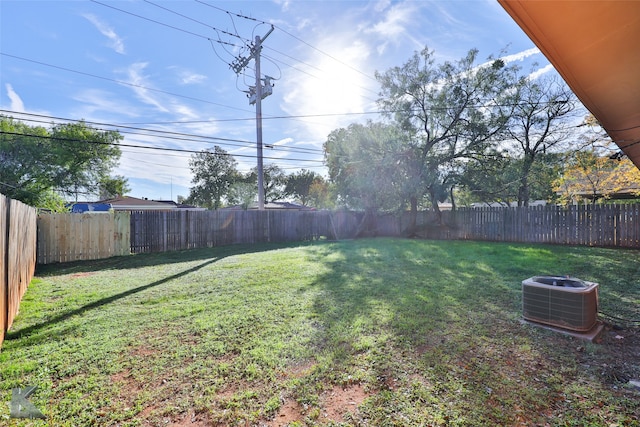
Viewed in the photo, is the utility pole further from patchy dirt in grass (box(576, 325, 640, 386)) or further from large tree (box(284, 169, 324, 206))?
large tree (box(284, 169, 324, 206))

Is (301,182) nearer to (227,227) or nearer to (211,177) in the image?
(211,177)

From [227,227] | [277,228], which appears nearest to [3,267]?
[227,227]

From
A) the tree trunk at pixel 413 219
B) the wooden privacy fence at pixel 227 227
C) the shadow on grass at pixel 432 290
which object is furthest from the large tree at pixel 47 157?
the tree trunk at pixel 413 219

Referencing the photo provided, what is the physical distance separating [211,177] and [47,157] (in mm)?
14974

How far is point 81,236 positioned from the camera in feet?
25.7

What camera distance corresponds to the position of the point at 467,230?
11.9 meters

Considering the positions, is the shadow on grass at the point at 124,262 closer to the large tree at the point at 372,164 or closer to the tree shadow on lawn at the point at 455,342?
the tree shadow on lawn at the point at 455,342

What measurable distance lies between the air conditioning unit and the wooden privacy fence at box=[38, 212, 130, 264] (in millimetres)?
10249

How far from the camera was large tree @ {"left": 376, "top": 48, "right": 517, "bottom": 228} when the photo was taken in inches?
458

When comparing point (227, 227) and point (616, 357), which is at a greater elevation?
point (227, 227)

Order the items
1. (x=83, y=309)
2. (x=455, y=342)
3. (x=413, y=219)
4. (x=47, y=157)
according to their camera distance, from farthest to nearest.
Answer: (x=47, y=157), (x=413, y=219), (x=83, y=309), (x=455, y=342)

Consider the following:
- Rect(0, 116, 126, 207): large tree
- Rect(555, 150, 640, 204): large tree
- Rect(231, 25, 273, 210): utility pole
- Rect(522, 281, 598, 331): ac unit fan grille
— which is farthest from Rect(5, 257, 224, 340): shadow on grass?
Rect(555, 150, 640, 204): large tree

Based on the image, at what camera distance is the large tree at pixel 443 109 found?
1164 cm

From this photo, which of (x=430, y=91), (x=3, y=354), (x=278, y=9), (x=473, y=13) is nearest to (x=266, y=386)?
(x=3, y=354)
